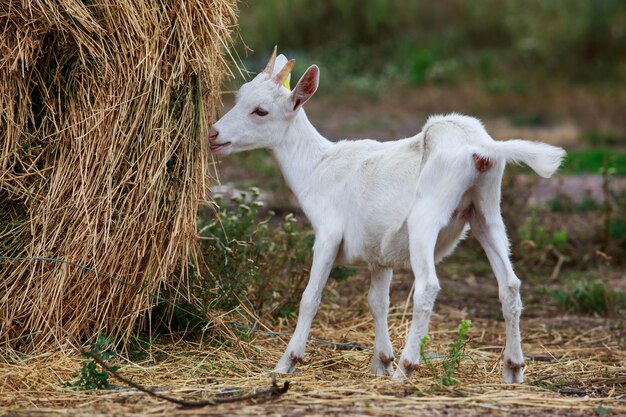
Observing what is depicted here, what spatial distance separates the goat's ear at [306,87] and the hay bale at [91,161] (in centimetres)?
57

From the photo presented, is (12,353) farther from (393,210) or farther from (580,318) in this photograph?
(580,318)

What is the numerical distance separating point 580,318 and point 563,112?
8.80 m

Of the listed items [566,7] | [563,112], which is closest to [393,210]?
[563,112]

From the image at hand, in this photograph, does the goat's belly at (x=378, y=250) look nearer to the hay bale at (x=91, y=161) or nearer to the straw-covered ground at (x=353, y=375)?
the straw-covered ground at (x=353, y=375)

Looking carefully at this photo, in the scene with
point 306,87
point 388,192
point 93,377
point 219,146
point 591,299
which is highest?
point 306,87

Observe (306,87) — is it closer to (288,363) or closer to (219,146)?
(219,146)

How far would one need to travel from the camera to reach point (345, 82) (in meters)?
18.8

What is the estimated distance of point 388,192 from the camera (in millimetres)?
5441

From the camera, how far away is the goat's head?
575 cm

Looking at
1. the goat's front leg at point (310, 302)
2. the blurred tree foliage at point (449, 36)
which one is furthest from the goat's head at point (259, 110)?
the blurred tree foliage at point (449, 36)

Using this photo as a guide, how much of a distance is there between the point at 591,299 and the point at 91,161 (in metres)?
3.89

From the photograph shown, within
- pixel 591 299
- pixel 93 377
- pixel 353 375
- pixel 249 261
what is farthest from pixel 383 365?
pixel 591 299

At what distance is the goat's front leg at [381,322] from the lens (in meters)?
5.72

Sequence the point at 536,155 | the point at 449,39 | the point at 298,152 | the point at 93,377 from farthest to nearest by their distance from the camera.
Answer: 1. the point at 449,39
2. the point at 298,152
3. the point at 536,155
4. the point at 93,377
